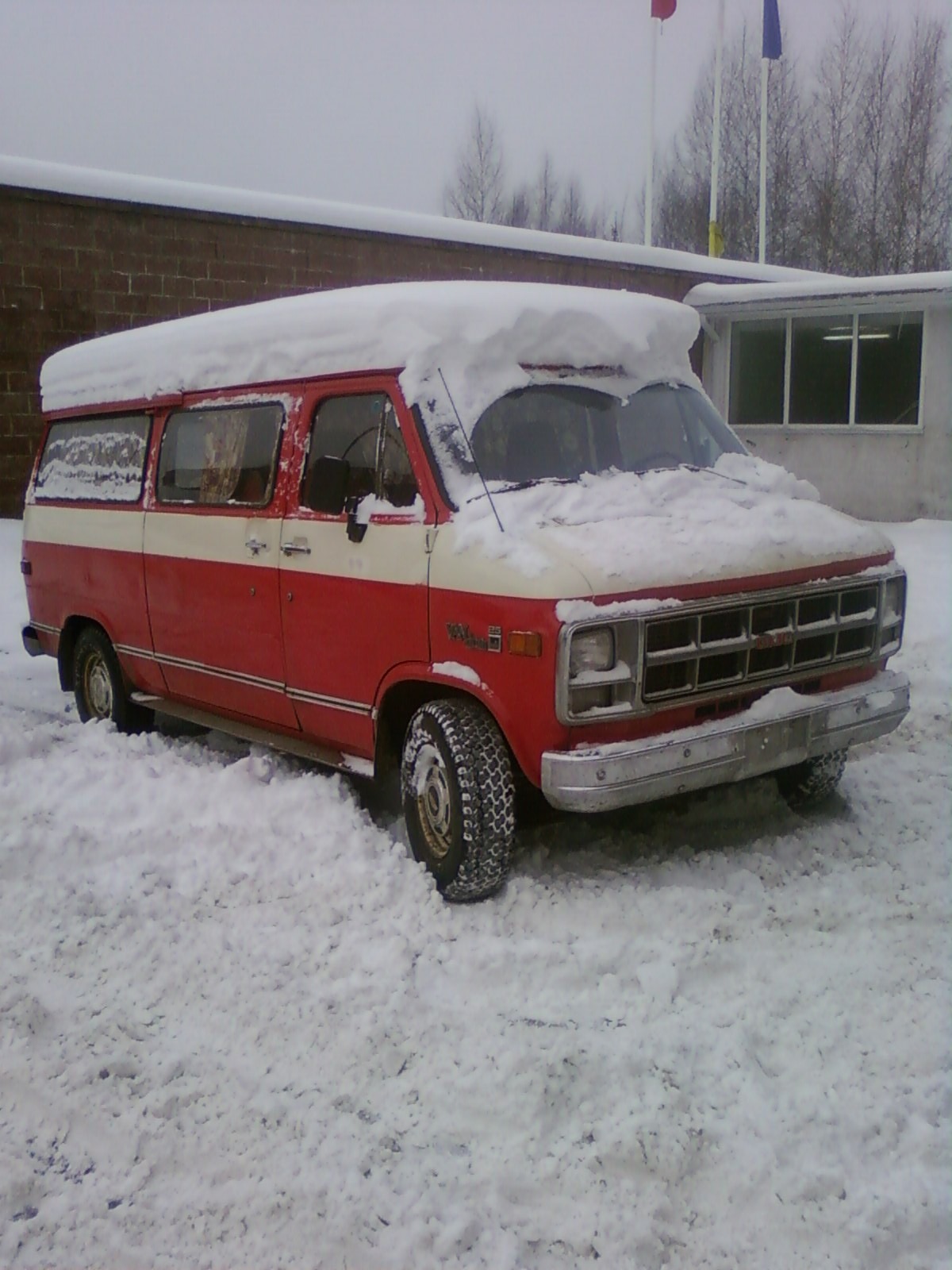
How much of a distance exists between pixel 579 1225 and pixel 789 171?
36374 mm

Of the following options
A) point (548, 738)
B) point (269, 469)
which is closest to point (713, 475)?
point (548, 738)

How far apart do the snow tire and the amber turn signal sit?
5.93 ft

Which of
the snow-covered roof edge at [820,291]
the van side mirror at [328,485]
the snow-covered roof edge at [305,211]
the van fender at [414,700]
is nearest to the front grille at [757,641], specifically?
the van fender at [414,700]

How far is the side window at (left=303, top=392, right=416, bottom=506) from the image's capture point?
4840mm

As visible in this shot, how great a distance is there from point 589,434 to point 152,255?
1056 cm

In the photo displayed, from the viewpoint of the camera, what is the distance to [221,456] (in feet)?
19.4

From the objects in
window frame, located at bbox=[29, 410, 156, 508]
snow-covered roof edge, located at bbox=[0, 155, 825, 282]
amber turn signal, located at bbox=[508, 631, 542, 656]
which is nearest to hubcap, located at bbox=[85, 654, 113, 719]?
window frame, located at bbox=[29, 410, 156, 508]

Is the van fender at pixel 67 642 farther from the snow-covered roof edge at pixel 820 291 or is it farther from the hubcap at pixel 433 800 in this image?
the snow-covered roof edge at pixel 820 291

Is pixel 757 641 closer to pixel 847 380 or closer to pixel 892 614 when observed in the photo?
pixel 892 614

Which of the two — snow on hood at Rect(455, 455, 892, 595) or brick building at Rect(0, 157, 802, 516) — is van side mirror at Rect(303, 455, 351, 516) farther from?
brick building at Rect(0, 157, 802, 516)

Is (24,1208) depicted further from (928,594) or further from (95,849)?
(928,594)

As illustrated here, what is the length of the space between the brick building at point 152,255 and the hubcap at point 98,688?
699 cm

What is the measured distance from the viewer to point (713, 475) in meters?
5.20

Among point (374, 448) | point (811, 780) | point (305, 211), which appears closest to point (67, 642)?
point (374, 448)
